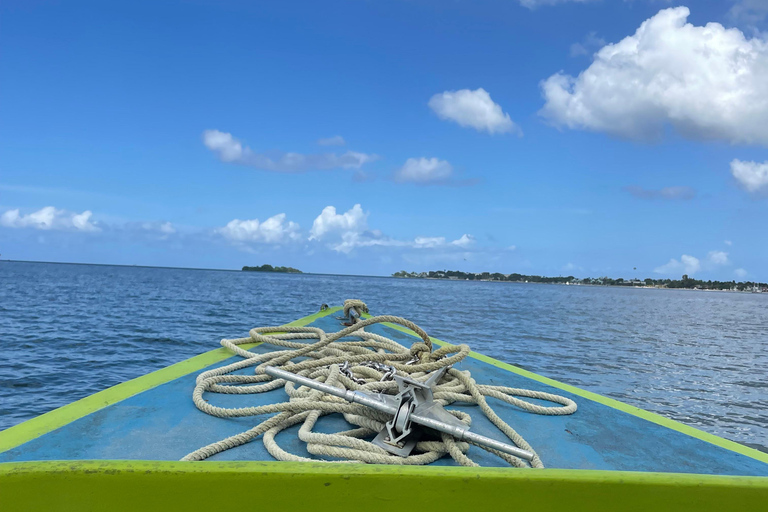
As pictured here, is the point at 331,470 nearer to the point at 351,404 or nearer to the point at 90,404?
the point at 351,404

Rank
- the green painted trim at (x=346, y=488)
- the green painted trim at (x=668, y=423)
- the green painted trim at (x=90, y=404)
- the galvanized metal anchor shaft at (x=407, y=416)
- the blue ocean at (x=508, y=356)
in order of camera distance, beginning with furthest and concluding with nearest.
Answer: the blue ocean at (x=508, y=356)
the green painted trim at (x=668, y=423)
the green painted trim at (x=90, y=404)
the galvanized metal anchor shaft at (x=407, y=416)
the green painted trim at (x=346, y=488)

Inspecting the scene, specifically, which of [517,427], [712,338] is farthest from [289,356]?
[712,338]

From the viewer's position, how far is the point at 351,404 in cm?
220

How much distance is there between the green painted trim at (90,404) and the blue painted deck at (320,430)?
2.1 inches

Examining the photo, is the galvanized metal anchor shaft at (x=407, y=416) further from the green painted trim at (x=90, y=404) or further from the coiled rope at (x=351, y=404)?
the green painted trim at (x=90, y=404)

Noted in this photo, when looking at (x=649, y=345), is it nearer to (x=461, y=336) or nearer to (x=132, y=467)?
(x=461, y=336)

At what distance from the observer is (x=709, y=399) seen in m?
7.39

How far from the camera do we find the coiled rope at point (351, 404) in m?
1.85

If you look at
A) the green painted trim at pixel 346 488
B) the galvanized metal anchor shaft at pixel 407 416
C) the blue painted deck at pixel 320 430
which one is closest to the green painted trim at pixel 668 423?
the blue painted deck at pixel 320 430

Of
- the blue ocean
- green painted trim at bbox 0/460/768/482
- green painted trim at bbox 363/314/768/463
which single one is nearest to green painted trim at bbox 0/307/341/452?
green painted trim at bbox 0/460/768/482

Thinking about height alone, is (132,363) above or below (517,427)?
below

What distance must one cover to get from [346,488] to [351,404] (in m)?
1.12

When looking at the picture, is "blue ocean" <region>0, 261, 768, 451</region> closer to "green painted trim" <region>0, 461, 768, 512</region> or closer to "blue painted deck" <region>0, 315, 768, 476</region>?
"blue painted deck" <region>0, 315, 768, 476</region>

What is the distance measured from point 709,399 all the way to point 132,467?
28.0 feet
